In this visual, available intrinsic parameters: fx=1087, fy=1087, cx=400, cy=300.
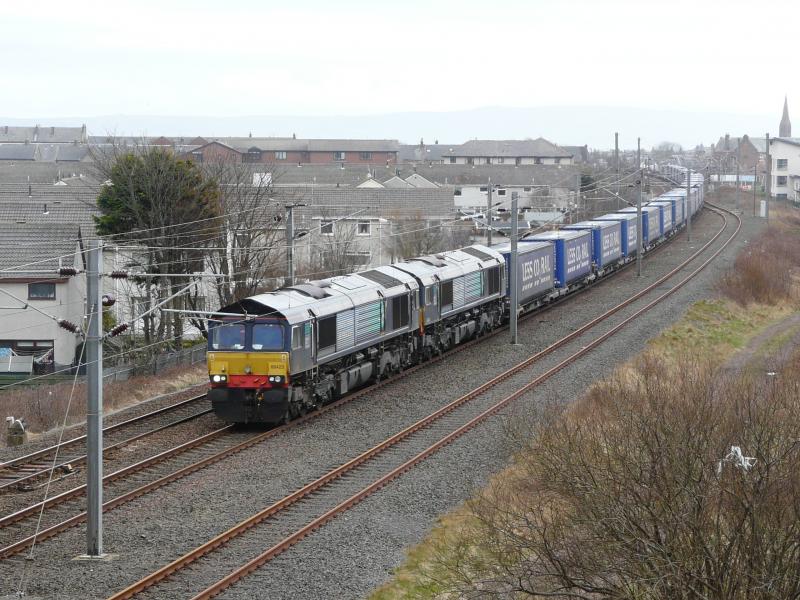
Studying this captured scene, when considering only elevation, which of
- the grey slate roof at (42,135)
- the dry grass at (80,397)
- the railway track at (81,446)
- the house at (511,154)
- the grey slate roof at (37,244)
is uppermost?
the grey slate roof at (42,135)

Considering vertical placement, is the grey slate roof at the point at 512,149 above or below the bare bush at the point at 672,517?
above

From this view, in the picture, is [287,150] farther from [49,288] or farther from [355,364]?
[355,364]

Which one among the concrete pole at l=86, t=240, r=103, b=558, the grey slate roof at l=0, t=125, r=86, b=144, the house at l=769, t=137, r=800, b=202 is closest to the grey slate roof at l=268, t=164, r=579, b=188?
the house at l=769, t=137, r=800, b=202

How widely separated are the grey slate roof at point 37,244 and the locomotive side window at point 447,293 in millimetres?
18091

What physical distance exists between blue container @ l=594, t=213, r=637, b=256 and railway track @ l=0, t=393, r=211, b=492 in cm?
3630

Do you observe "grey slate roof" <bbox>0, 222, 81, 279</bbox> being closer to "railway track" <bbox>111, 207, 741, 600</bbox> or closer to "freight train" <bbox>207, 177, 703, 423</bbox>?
"freight train" <bbox>207, 177, 703, 423</bbox>

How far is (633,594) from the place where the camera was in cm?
1170

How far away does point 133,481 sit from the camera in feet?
72.5

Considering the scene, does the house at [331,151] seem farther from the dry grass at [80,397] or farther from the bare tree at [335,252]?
the dry grass at [80,397]

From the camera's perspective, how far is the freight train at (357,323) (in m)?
26.0

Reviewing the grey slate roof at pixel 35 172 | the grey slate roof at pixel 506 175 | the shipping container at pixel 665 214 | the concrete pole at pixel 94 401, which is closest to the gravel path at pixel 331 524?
the concrete pole at pixel 94 401

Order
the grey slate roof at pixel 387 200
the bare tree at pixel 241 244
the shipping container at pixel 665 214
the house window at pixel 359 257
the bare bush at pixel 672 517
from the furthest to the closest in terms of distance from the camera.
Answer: the shipping container at pixel 665 214, the grey slate roof at pixel 387 200, the house window at pixel 359 257, the bare tree at pixel 241 244, the bare bush at pixel 672 517

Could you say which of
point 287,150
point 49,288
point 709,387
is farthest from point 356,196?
point 287,150

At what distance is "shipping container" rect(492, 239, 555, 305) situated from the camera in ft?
141
